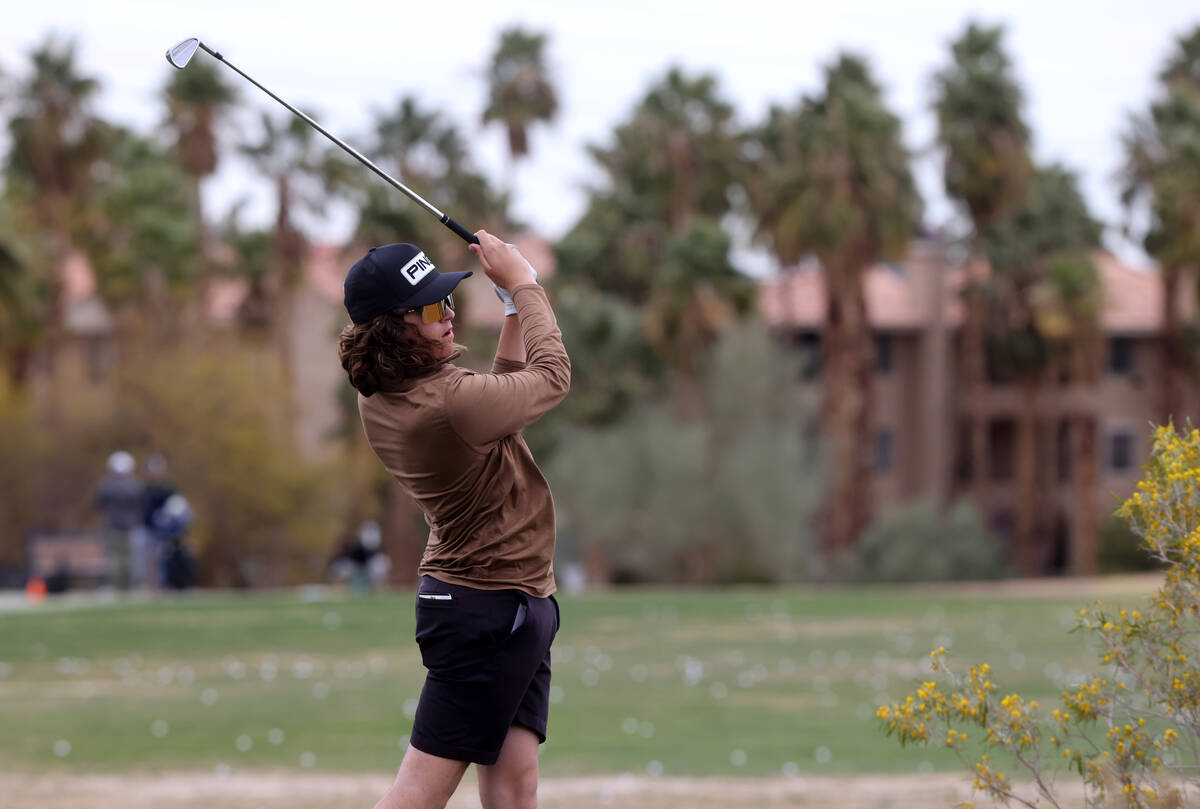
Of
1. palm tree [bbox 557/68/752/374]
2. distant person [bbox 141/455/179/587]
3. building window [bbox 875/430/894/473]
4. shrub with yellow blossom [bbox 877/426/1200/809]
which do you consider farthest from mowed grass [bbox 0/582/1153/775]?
building window [bbox 875/430/894/473]

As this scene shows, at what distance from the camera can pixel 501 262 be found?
4.70 meters

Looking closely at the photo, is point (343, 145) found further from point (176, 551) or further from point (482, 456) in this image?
point (176, 551)

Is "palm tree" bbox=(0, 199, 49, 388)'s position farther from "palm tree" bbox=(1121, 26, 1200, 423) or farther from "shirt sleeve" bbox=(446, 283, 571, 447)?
"shirt sleeve" bbox=(446, 283, 571, 447)

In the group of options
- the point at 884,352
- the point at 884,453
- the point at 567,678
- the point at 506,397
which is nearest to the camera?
the point at 506,397

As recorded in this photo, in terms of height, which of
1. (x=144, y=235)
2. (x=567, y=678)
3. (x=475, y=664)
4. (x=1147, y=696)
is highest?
(x=144, y=235)

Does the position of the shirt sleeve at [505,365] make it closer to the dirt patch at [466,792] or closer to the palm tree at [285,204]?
the dirt patch at [466,792]

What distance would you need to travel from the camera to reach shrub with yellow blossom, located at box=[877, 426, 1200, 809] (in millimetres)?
4586

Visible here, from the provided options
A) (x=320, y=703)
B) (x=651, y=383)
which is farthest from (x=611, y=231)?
(x=320, y=703)

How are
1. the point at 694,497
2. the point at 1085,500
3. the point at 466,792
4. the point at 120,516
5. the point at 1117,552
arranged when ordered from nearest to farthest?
the point at 466,792 < the point at 120,516 < the point at 694,497 < the point at 1085,500 < the point at 1117,552

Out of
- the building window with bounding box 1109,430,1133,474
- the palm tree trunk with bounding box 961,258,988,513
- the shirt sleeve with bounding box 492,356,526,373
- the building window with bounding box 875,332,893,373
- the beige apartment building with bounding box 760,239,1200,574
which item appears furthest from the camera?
the building window with bounding box 1109,430,1133,474

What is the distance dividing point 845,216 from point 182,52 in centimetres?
3383

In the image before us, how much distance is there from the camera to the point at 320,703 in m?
12.1

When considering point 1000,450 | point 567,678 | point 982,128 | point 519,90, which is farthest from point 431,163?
point 567,678

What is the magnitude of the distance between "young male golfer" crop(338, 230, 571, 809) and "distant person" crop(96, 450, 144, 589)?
16.9 m
